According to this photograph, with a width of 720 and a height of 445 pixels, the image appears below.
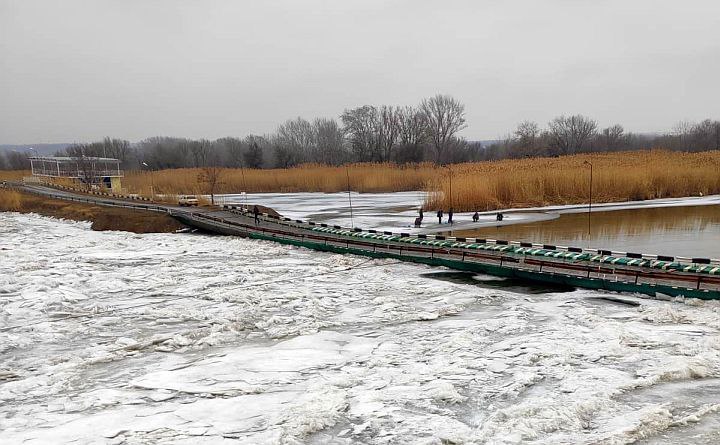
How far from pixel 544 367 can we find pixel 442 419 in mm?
2391

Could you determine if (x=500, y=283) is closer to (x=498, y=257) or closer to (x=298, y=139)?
(x=498, y=257)

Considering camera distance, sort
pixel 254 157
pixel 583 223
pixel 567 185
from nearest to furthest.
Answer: pixel 583 223 < pixel 567 185 < pixel 254 157

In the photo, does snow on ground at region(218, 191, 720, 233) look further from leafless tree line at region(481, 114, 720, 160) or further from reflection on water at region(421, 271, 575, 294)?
leafless tree line at region(481, 114, 720, 160)

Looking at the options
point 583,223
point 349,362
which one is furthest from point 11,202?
point 583,223

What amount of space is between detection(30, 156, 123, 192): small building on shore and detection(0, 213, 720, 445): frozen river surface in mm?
36279

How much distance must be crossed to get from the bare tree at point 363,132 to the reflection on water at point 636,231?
46.5m

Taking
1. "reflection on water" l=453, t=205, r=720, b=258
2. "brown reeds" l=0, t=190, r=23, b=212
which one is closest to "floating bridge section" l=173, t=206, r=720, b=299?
"reflection on water" l=453, t=205, r=720, b=258

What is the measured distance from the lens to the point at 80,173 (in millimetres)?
48312

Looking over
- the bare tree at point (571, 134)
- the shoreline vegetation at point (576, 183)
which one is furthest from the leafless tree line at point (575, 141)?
the shoreline vegetation at point (576, 183)

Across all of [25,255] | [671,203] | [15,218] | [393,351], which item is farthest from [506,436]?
[15,218]

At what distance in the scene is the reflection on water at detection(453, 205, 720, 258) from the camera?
17.3 m

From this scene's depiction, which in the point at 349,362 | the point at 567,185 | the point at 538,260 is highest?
the point at 567,185

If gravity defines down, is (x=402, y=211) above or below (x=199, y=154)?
below

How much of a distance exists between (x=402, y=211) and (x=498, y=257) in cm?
1539
